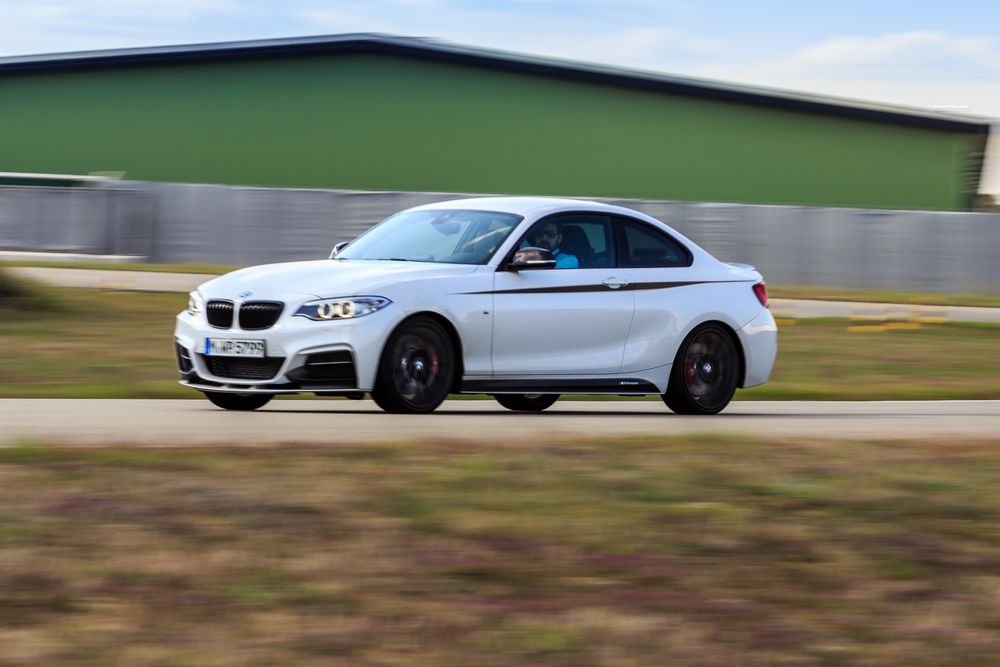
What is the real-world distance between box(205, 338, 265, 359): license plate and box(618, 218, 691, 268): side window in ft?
9.40

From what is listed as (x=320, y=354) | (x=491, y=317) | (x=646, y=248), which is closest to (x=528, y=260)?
(x=491, y=317)

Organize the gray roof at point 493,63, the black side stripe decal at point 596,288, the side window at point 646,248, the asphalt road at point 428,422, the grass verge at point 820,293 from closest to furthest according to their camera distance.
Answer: the asphalt road at point 428,422
the black side stripe decal at point 596,288
the side window at point 646,248
the grass verge at point 820,293
the gray roof at point 493,63

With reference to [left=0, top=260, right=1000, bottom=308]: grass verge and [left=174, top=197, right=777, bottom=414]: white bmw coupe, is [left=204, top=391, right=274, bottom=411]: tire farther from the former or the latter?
[left=0, top=260, right=1000, bottom=308]: grass verge

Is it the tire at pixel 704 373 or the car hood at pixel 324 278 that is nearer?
the car hood at pixel 324 278

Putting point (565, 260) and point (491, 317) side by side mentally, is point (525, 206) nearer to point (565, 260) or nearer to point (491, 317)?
point (565, 260)

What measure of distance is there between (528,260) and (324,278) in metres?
1.42

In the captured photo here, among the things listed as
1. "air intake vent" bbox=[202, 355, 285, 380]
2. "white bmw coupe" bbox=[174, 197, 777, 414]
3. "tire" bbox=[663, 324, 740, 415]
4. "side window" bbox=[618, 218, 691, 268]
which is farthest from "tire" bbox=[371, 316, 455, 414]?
"tire" bbox=[663, 324, 740, 415]

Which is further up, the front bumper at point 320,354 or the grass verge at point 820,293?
the front bumper at point 320,354

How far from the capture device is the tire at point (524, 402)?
12.5m

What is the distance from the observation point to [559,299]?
1106 cm

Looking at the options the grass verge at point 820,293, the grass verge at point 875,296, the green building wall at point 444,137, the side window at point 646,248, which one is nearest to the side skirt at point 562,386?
the side window at point 646,248

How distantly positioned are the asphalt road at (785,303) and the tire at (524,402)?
39.4ft

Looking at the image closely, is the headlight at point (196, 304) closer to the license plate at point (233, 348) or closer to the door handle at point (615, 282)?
the license plate at point (233, 348)

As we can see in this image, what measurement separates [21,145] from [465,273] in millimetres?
36344
